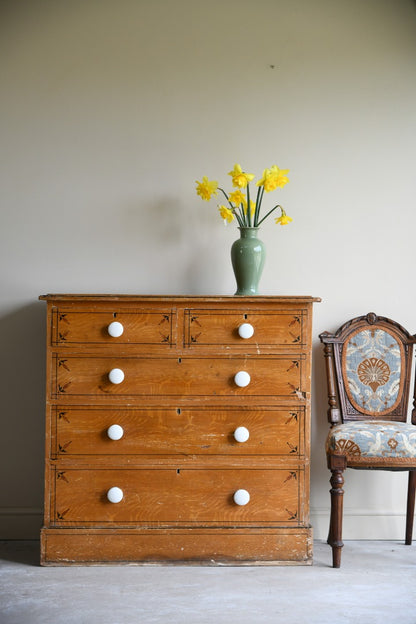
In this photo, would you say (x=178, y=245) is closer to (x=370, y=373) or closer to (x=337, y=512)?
(x=370, y=373)

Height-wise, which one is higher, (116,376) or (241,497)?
(116,376)

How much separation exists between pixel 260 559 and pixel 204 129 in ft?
7.07

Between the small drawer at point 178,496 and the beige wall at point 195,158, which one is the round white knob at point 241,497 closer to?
the small drawer at point 178,496

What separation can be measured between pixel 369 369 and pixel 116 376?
1.29 m

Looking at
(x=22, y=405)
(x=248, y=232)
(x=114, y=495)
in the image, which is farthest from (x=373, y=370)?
(x=22, y=405)

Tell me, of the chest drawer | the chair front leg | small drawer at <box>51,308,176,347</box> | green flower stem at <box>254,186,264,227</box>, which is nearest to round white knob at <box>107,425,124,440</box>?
the chest drawer

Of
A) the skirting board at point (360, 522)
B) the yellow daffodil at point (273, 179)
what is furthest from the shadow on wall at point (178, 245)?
the skirting board at point (360, 522)

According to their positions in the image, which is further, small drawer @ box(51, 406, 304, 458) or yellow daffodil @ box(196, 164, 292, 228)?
yellow daffodil @ box(196, 164, 292, 228)

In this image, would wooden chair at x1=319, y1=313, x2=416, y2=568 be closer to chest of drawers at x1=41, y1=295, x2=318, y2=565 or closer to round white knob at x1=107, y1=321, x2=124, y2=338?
chest of drawers at x1=41, y1=295, x2=318, y2=565

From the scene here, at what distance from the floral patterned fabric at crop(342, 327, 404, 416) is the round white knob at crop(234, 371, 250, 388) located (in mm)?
661

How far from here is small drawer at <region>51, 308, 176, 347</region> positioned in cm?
292

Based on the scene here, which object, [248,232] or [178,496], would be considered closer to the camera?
[178,496]

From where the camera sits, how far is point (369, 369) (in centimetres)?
332

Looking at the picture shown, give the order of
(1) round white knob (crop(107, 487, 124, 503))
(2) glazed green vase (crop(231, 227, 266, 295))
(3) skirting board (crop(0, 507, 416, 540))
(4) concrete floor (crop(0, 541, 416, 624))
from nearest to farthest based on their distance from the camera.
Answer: (4) concrete floor (crop(0, 541, 416, 624)) < (1) round white knob (crop(107, 487, 124, 503)) < (2) glazed green vase (crop(231, 227, 266, 295)) < (3) skirting board (crop(0, 507, 416, 540))
